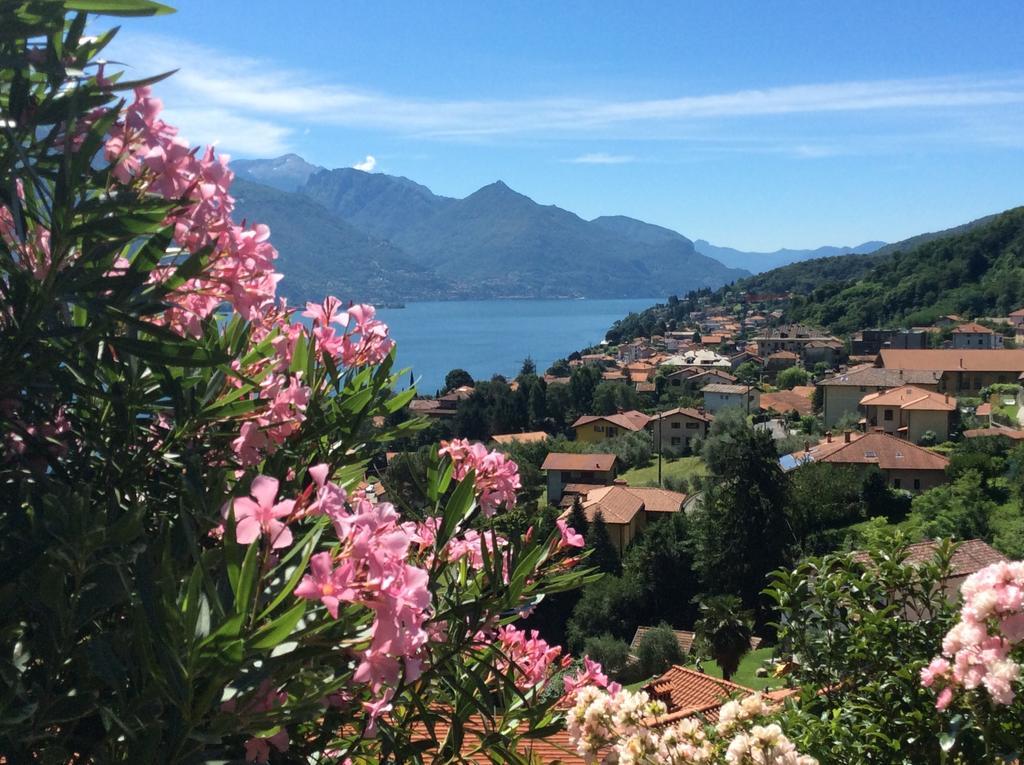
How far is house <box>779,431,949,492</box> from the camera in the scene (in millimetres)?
29250

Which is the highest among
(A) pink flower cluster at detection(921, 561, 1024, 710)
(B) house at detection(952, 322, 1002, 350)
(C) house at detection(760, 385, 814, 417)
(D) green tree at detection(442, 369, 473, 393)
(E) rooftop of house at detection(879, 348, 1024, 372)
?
(A) pink flower cluster at detection(921, 561, 1024, 710)

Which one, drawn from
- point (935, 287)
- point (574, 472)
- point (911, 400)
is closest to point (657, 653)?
point (574, 472)

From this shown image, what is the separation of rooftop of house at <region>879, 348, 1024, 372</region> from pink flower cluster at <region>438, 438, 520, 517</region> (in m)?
49.7

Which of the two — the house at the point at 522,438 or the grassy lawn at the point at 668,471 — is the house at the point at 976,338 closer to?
the grassy lawn at the point at 668,471

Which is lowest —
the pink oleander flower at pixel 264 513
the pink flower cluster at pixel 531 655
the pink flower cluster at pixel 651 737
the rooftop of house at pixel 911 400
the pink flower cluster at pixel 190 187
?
the rooftop of house at pixel 911 400

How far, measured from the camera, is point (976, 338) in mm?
56750

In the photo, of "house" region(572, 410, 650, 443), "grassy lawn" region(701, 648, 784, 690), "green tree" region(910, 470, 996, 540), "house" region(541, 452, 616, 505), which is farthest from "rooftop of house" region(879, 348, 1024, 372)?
"grassy lawn" region(701, 648, 784, 690)

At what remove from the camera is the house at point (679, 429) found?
4284cm

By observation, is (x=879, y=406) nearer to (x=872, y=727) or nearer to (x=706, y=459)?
(x=706, y=459)

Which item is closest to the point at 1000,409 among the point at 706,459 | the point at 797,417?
the point at 797,417

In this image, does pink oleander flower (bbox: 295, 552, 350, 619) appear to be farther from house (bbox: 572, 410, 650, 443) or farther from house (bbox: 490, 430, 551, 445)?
house (bbox: 572, 410, 650, 443)

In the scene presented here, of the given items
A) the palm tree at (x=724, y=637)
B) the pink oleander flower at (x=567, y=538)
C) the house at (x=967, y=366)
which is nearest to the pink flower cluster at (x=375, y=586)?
the pink oleander flower at (x=567, y=538)

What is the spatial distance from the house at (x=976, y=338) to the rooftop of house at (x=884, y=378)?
1215cm

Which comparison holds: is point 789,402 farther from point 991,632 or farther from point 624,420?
point 991,632
